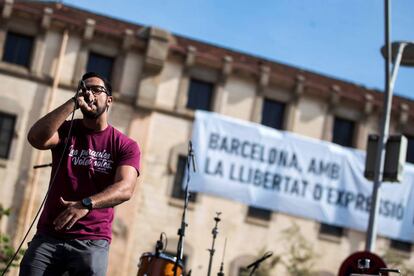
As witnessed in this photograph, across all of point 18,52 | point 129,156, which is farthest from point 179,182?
point 129,156

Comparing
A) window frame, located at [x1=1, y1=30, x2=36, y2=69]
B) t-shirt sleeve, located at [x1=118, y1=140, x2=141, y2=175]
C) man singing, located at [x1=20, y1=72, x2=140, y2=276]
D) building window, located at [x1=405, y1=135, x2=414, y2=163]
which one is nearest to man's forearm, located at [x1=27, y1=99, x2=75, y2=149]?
man singing, located at [x1=20, y1=72, x2=140, y2=276]

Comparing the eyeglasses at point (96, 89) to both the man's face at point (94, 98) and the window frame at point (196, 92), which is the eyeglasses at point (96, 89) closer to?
the man's face at point (94, 98)

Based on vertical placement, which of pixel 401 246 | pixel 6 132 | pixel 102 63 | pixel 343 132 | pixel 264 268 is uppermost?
pixel 102 63

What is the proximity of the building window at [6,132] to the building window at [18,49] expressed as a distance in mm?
1991

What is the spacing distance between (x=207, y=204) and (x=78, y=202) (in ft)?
75.1

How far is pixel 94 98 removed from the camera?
4.85m

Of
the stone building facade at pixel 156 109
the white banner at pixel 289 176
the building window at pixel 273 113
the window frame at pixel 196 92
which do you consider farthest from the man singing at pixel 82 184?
the building window at pixel 273 113

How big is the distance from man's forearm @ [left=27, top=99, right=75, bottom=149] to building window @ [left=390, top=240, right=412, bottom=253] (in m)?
26.8

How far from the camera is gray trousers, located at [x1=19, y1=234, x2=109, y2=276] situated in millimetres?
4691

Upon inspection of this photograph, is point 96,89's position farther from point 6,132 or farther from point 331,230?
point 331,230

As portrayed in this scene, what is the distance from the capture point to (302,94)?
29.8m

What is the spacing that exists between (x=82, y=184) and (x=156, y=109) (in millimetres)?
22751

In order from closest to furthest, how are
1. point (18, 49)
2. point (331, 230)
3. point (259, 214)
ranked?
point (18, 49)
point (259, 214)
point (331, 230)

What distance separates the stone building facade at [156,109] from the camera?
26.1 m
